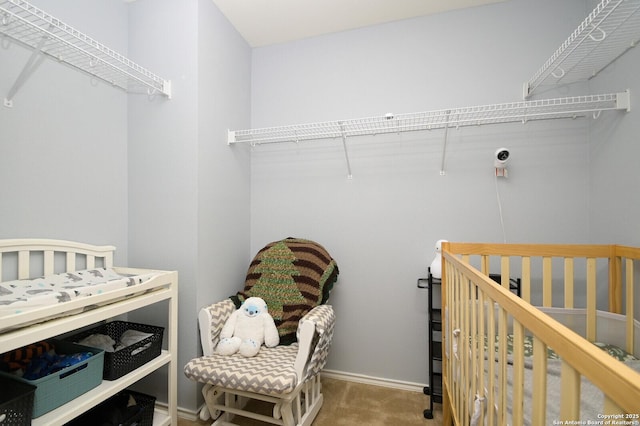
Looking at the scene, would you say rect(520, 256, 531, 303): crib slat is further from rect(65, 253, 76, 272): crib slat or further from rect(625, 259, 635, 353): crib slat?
rect(65, 253, 76, 272): crib slat

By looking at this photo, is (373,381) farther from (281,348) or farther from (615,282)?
(615,282)

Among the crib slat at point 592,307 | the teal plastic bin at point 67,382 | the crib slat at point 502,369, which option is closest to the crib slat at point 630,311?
the crib slat at point 592,307

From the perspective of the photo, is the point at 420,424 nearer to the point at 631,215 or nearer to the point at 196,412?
the point at 196,412

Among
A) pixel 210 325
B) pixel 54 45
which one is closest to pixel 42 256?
pixel 210 325

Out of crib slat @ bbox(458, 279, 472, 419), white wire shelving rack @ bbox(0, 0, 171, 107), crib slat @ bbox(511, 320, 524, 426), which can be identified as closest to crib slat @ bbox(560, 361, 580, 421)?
crib slat @ bbox(511, 320, 524, 426)

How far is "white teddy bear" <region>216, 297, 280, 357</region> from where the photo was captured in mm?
1552

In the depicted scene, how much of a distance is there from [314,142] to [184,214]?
41.5 inches

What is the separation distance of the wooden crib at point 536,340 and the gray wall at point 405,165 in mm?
372

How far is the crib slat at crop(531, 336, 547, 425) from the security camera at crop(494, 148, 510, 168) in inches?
56.1

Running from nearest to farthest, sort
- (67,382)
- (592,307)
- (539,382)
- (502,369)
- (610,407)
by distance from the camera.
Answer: (610,407)
(539,382)
(502,369)
(67,382)
(592,307)

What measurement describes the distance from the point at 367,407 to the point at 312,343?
72 cm

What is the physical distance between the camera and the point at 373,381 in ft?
6.45

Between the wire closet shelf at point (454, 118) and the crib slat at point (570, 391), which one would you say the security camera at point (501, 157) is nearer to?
the wire closet shelf at point (454, 118)

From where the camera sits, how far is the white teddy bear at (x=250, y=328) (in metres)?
1.55
